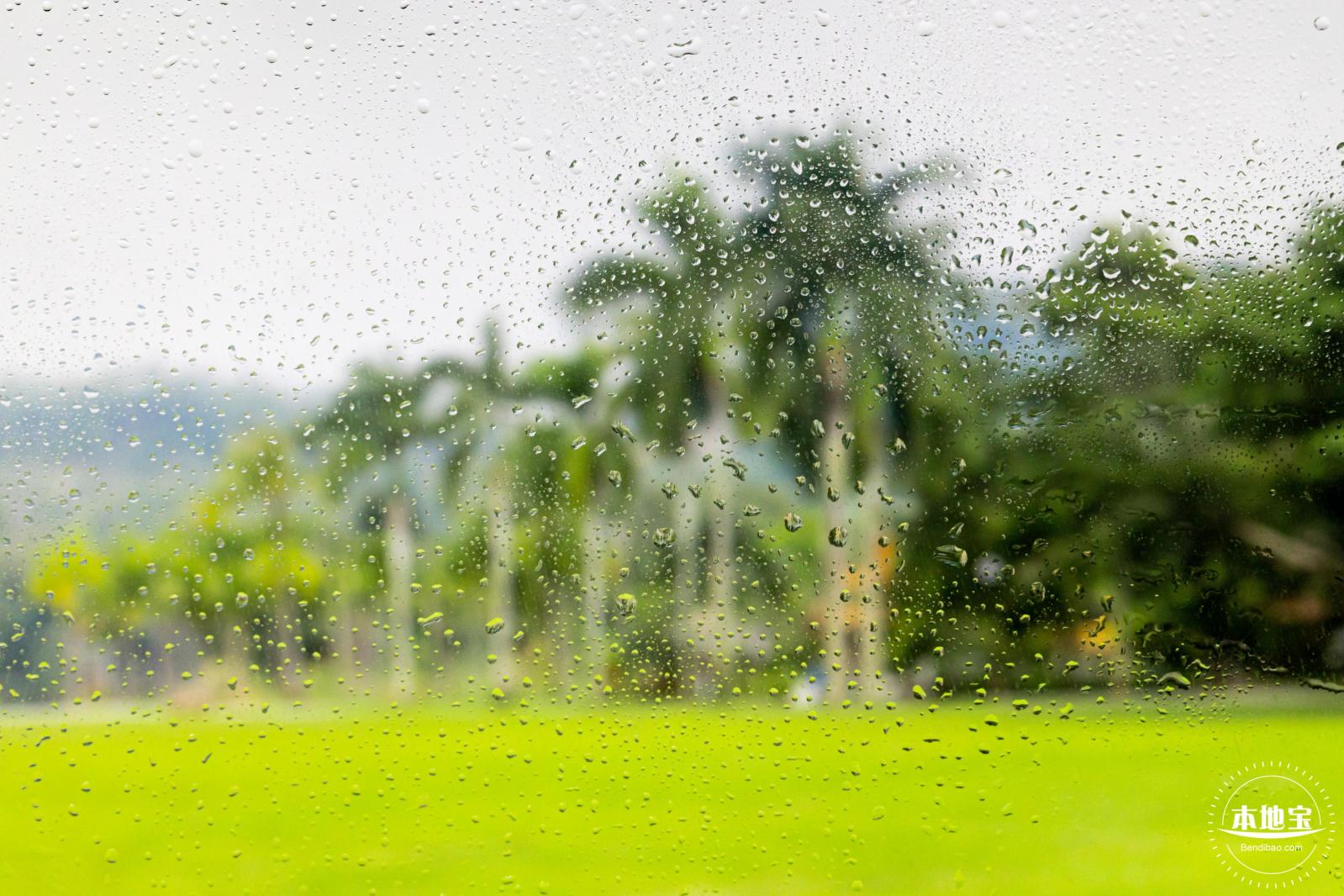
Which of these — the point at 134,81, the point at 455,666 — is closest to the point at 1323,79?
the point at 455,666

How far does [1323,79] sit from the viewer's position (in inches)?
44.7

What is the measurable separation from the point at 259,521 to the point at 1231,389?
1.02 metres

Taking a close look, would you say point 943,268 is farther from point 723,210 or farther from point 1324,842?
point 1324,842

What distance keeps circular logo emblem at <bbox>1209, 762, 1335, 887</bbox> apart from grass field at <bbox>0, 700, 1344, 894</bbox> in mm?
16

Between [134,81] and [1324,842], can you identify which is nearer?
[134,81]

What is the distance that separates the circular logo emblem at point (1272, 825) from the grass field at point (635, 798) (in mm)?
16

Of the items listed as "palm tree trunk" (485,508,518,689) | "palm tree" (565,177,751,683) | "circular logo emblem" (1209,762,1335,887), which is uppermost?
"palm tree" (565,177,751,683)

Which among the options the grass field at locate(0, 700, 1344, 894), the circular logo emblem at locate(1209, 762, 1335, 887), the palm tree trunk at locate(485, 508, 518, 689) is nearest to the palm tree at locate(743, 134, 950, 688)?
the grass field at locate(0, 700, 1344, 894)

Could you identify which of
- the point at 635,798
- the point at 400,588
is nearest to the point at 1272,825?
the point at 635,798

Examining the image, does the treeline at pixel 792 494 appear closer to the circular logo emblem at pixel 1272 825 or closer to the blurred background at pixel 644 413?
the blurred background at pixel 644 413

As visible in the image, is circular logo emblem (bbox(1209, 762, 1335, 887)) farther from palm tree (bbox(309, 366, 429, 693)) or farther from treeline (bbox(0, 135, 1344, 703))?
palm tree (bbox(309, 366, 429, 693))

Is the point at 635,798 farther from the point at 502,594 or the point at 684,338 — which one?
the point at 684,338

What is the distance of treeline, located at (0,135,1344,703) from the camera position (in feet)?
3.27

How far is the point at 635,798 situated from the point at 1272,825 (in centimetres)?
70
